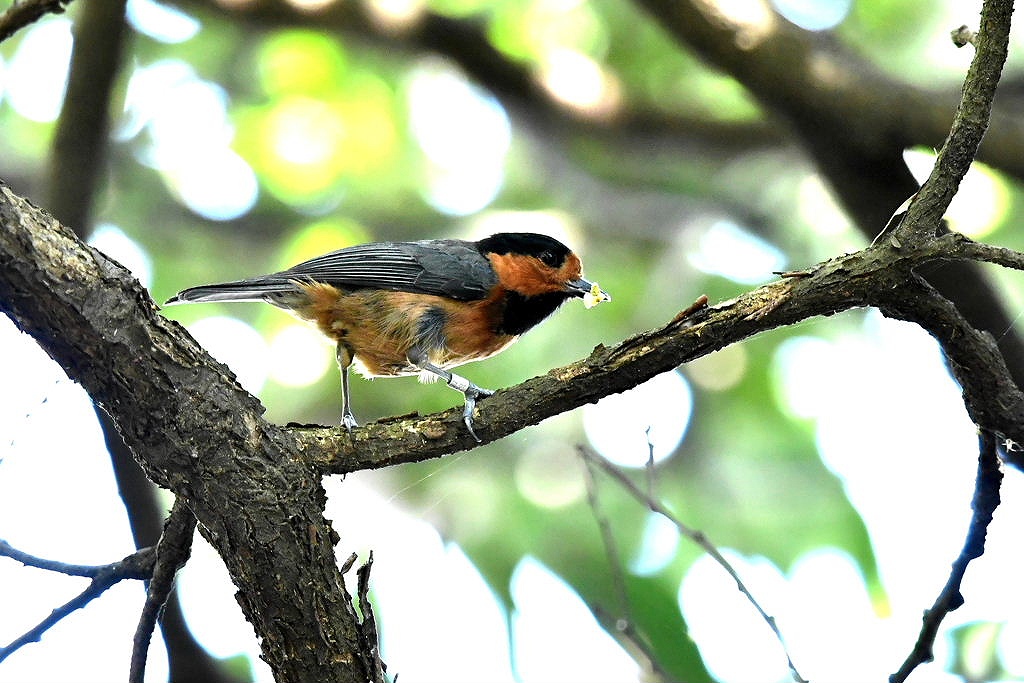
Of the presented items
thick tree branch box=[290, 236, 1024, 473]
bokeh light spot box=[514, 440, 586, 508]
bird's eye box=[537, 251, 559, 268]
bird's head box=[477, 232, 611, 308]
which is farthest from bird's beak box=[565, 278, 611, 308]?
thick tree branch box=[290, 236, 1024, 473]

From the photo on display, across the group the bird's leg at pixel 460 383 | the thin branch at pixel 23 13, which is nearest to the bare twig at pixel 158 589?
the bird's leg at pixel 460 383

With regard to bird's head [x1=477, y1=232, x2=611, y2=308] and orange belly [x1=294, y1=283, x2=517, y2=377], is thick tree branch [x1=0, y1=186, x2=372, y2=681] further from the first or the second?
bird's head [x1=477, y1=232, x2=611, y2=308]

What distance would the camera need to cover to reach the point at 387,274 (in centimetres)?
467

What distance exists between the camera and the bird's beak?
4.98 meters

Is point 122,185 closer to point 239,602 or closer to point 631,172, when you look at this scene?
point 631,172

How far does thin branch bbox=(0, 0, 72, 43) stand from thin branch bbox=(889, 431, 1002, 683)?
310 centimetres

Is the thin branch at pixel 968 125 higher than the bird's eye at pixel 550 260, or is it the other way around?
the bird's eye at pixel 550 260

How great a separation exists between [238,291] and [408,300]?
0.70 m

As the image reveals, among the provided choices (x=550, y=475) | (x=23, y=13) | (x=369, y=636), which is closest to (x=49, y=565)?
(x=369, y=636)

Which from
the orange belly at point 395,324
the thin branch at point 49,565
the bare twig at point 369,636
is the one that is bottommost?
the bare twig at point 369,636

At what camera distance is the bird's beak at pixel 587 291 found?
16.3ft

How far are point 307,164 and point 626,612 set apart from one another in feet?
16.6

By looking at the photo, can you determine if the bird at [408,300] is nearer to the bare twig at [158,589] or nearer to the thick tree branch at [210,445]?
the bare twig at [158,589]

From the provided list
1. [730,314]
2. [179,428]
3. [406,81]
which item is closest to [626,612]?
[730,314]
